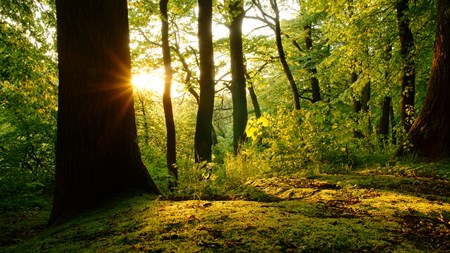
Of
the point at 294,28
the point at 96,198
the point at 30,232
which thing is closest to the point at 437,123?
the point at 96,198

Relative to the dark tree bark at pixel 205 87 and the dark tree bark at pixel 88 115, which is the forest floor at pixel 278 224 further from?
the dark tree bark at pixel 205 87

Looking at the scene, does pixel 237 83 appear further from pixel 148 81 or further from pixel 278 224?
pixel 278 224

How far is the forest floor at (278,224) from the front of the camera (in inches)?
76.0

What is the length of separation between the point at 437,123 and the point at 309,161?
7.96 ft

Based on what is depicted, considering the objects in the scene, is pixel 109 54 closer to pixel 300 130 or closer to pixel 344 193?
pixel 344 193

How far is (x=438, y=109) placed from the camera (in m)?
5.73

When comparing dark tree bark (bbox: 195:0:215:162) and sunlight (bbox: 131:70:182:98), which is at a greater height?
sunlight (bbox: 131:70:182:98)

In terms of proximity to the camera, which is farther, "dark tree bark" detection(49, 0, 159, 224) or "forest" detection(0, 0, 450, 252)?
"dark tree bark" detection(49, 0, 159, 224)

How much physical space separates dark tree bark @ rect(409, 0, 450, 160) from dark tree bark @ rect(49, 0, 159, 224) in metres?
5.14

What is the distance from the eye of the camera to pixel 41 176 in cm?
802

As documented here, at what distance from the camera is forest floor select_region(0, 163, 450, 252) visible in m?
1.93

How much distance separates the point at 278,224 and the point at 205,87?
548cm

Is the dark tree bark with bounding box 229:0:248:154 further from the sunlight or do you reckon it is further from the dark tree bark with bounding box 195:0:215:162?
the dark tree bark with bounding box 195:0:215:162

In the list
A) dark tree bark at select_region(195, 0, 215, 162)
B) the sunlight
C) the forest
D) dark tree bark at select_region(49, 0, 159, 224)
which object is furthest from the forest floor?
the sunlight
